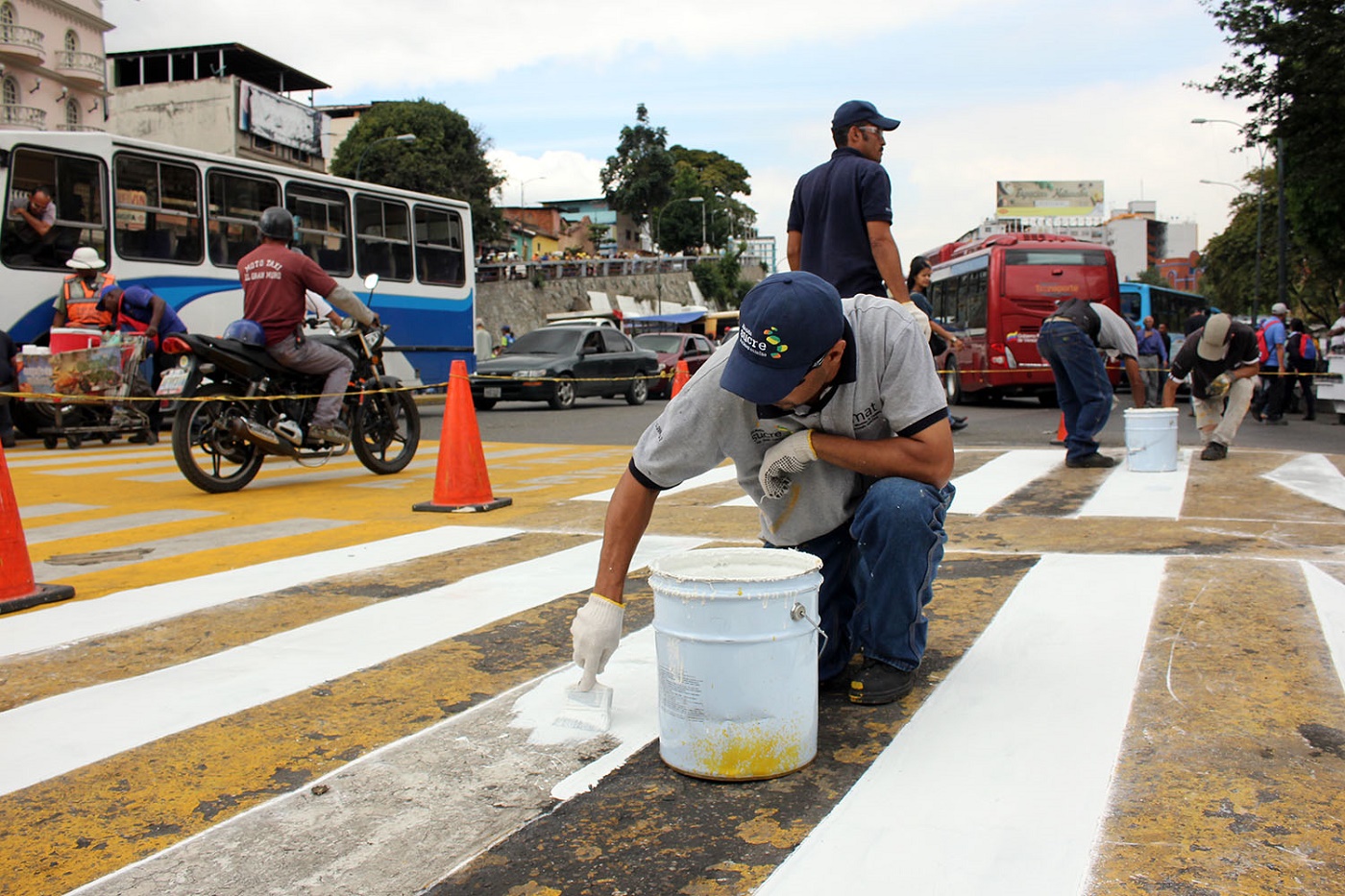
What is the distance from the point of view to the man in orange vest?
1082 cm

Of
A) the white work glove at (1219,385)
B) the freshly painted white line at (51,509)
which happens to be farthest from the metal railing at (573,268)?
the freshly painted white line at (51,509)

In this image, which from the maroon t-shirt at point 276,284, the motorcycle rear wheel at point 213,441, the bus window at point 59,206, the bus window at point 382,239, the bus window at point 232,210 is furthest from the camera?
the bus window at point 382,239

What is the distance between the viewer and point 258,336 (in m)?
7.20

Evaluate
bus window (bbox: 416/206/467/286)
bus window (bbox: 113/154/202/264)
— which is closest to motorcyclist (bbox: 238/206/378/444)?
bus window (bbox: 113/154/202/264)

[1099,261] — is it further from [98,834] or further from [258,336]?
[98,834]

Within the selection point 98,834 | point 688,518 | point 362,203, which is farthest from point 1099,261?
point 98,834

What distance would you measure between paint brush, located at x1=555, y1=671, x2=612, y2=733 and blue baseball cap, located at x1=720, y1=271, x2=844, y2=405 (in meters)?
0.87

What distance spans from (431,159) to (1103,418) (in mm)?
51182

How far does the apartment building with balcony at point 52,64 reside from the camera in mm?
43969

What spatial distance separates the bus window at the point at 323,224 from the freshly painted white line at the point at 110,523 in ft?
28.6

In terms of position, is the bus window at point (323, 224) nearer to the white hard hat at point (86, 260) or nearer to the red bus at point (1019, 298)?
the white hard hat at point (86, 260)

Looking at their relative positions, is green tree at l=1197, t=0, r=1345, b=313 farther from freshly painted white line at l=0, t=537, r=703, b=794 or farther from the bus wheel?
freshly painted white line at l=0, t=537, r=703, b=794

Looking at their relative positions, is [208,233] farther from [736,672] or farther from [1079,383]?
[736,672]

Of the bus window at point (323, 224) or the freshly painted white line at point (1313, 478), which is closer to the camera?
the freshly painted white line at point (1313, 478)
